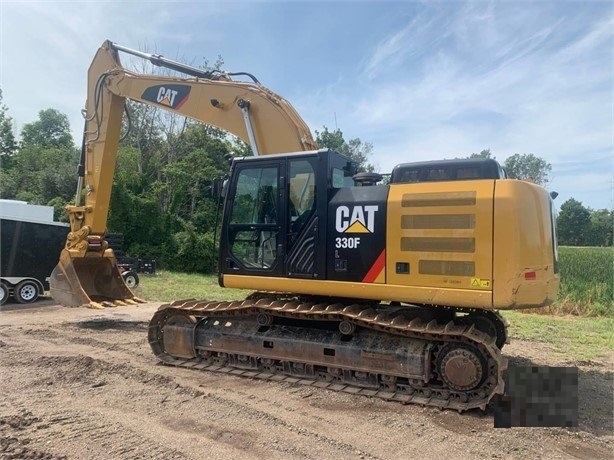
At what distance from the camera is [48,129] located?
58.1 metres

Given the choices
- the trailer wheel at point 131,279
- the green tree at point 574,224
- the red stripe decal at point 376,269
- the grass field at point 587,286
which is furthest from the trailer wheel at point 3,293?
the green tree at point 574,224

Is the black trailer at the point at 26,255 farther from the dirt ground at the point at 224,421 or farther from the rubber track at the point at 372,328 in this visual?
the rubber track at the point at 372,328

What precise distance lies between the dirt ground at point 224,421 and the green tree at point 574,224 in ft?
183

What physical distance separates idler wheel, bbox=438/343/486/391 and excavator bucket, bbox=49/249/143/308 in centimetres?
607

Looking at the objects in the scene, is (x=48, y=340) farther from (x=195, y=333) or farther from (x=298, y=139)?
(x=298, y=139)

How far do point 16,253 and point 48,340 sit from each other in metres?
6.22

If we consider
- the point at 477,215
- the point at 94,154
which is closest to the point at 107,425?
the point at 477,215

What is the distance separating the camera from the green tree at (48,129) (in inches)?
2208

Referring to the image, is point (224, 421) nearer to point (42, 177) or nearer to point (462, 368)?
point (462, 368)

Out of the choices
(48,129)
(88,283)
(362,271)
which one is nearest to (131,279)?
(88,283)

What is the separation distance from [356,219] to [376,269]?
61cm

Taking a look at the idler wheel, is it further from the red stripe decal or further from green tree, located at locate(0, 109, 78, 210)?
green tree, located at locate(0, 109, 78, 210)

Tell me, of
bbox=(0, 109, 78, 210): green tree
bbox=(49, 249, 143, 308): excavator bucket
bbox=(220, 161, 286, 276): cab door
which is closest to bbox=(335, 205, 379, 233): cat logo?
bbox=(220, 161, 286, 276): cab door

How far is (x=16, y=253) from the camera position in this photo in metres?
13.1
